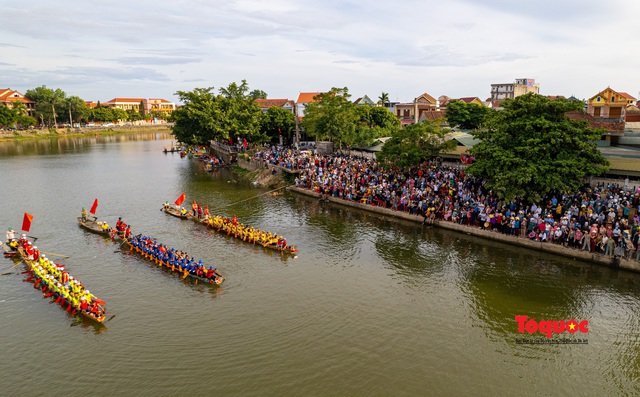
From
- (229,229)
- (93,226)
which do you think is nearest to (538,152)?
(229,229)

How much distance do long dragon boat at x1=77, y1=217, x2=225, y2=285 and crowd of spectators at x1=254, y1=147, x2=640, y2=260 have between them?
1622 cm

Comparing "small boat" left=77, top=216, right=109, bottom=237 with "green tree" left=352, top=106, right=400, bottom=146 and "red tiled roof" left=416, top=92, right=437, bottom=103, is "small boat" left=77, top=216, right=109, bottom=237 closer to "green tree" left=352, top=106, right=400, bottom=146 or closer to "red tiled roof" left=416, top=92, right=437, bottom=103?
"green tree" left=352, top=106, right=400, bottom=146

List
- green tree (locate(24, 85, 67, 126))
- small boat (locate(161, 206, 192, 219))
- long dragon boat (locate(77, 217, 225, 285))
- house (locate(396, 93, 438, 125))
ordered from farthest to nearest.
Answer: green tree (locate(24, 85, 67, 126)) → house (locate(396, 93, 438, 125)) → small boat (locate(161, 206, 192, 219)) → long dragon boat (locate(77, 217, 225, 285))

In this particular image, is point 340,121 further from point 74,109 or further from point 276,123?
point 74,109

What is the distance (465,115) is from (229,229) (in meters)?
49.1

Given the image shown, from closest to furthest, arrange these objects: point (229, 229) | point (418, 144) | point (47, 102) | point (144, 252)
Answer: point (144, 252) < point (229, 229) < point (418, 144) < point (47, 102)

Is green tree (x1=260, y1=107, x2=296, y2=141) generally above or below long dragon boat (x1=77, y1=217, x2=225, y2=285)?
above

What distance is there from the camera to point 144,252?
2623 centimetres

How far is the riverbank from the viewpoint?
113m

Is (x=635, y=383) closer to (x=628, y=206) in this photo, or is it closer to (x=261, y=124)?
(x=628, y=206)

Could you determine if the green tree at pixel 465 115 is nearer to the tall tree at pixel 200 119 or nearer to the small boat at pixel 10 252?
the tall tree at pixel 200 119

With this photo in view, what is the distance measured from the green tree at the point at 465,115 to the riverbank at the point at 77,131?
3661 inches

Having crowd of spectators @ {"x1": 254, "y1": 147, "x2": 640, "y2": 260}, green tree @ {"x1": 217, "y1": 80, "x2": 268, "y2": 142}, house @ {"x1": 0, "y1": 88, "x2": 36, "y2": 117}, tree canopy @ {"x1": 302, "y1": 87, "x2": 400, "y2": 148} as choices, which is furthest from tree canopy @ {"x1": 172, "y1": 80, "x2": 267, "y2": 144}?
house @ {"x1": 0, "y1": 88, "x2": 36, "y2": 117}

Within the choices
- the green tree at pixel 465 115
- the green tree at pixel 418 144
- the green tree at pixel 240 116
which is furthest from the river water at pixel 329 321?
the green tree at pixel 465 115
